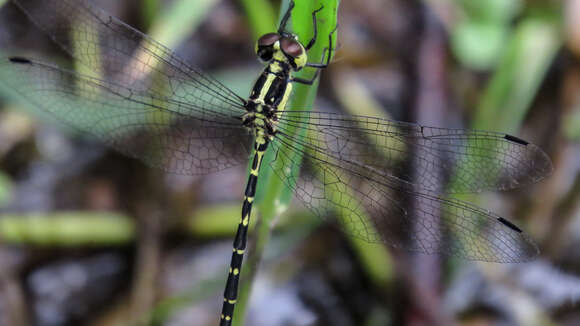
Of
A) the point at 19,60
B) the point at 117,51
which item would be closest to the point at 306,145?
the point at 117,51

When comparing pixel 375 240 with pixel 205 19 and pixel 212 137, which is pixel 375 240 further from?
pixel 205 19

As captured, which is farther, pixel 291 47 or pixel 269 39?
pixel 269 39

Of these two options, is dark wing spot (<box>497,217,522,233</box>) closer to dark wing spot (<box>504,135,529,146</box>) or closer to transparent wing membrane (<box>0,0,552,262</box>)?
transparent wing membrane (<box>0,0,552,262</box>)

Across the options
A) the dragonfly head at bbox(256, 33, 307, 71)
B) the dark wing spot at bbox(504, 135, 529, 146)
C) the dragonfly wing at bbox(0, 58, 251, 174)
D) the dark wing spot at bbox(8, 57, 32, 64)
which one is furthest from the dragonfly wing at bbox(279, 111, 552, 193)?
the dark wing spot at bbox(8, 57, 32, 64)

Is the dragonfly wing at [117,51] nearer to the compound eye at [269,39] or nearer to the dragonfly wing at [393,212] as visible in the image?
the compound eye at [269,39]

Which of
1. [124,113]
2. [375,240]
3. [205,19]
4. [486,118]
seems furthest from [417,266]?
[205,19]

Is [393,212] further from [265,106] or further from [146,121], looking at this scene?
[146,121]

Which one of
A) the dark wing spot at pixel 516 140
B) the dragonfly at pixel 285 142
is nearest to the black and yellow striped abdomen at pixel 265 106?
the dragonfly at pixel 285 142

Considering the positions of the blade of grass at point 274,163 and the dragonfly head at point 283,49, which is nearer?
the blade of grass at point 274,163

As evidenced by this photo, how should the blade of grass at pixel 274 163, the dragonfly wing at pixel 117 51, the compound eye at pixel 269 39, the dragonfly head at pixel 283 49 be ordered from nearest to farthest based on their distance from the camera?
the blade of grass at pixel 274 163 → the dragonfly head at pixel 283 49 → the compound eye at pixel 269 39 → the dragonfly wing at pixel 117 51
